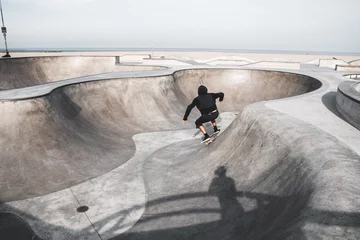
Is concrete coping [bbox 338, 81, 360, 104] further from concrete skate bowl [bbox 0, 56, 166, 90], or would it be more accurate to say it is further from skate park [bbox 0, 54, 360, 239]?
concrete skate bowl [bbox 0, 56, 166, 90]

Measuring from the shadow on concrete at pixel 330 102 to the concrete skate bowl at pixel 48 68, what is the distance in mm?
16570

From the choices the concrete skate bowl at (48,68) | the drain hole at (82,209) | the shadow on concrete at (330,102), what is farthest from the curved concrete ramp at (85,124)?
the concrete skate bowl at (48,68)

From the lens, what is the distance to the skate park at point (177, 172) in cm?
367

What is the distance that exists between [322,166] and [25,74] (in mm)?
25849

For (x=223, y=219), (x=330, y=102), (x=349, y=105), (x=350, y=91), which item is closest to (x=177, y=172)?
(x=223, y=219)

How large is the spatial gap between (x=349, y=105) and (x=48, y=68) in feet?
87.3

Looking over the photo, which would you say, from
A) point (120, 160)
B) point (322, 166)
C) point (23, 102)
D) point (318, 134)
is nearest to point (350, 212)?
point (322, 166)

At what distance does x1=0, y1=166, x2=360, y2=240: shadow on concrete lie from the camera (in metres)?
2.89

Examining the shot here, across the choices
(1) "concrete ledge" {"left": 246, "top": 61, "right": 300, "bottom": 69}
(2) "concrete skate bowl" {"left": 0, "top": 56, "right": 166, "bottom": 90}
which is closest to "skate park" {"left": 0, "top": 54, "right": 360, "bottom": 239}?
(2) "concrete skate bowl" {"left": 0, "top": 56, "right": 166, "bottom": 90}

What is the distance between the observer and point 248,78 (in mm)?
20469

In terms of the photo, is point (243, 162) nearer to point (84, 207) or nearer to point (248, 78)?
point (84, 207)

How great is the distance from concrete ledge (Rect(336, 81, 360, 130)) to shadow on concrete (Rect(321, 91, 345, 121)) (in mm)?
137

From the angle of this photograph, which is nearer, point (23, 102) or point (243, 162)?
point (243, 162)

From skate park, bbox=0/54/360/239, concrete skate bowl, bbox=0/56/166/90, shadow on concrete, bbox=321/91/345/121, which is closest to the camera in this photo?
skate park, bbox=0/54/360/239
